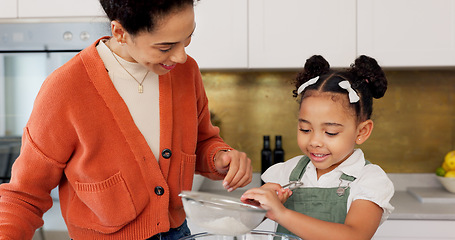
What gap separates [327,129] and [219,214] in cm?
50

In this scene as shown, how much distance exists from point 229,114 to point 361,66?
4.15 feet

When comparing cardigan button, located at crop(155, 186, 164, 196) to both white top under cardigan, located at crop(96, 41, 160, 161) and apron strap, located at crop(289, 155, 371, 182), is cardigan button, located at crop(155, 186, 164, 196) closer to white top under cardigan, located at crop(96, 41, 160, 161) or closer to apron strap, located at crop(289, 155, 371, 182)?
white top under cardigan, located at crop(96, 41, 160, 161)

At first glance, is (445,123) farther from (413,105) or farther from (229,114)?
(229,114)

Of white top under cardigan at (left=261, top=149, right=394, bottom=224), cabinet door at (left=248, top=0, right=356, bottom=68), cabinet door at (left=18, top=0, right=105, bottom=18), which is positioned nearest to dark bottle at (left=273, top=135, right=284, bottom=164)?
cabinet door at (left=248, top=0, right=356, bottom=68)

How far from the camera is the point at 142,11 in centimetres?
81

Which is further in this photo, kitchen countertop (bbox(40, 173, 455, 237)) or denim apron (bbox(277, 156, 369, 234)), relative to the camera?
kitchen countertop (bbox(40, 173, 455, 237))

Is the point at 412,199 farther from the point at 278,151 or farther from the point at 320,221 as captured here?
the point at 320,221

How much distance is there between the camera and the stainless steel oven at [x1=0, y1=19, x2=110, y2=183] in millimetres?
1886

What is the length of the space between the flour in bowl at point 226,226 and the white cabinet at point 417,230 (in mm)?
1281

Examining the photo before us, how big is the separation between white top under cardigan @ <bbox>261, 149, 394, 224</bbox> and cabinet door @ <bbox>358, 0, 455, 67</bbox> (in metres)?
0.91

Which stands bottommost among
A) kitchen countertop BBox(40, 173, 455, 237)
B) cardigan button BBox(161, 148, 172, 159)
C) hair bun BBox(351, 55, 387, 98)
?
kitchen countertop BBox(40, 173, 455, 237)

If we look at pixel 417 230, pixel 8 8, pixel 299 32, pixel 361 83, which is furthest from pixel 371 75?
pixel 8 8

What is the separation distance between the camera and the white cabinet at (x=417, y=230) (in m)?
1.78

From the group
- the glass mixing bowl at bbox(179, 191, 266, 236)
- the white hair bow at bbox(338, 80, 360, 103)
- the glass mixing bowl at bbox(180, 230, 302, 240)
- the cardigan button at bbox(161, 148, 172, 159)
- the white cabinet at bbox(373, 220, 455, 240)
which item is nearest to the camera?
the glass mixing bowl at bbox(179, 191, 266, 236)
